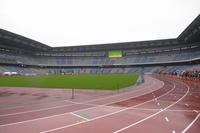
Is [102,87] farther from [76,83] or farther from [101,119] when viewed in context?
[101,119]

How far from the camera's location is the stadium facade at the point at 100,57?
7781 cm

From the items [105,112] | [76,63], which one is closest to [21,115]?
[105,112]

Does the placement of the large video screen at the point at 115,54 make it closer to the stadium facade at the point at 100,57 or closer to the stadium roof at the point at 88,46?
the stadium facade at the point at 100,57

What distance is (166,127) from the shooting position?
9625 millimetres

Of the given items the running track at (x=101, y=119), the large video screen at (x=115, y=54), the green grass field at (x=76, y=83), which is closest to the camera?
the running track at (x=101, y=119)

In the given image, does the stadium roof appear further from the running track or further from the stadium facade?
the running track

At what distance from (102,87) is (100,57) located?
78.1m

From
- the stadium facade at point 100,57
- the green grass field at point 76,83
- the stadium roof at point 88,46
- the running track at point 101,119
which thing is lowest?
the running track at point 101,119

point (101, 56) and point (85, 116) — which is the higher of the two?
point (101, 56)

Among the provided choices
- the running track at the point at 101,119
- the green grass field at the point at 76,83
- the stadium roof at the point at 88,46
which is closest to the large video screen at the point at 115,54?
the stadium roof at the point at 88,46

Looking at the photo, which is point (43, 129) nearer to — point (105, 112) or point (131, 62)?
point (105, 112)

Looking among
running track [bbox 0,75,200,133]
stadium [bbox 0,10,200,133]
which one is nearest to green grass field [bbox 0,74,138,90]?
stadium [bbox 0,10,200,133]

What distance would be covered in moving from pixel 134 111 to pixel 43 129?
6.19 m

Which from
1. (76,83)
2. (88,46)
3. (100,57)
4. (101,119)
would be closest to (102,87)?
A: (76,83)
